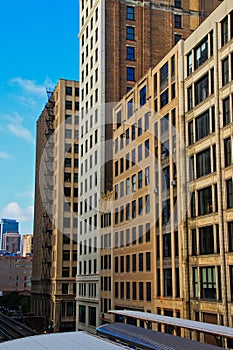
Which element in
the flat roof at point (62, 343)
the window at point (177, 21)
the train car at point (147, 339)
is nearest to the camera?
the flat roof at point (62, 343)

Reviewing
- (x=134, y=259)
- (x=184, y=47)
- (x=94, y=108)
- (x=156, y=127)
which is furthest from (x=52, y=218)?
(x=184, y=47)

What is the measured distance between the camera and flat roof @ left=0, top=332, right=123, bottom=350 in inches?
937

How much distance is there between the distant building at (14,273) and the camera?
186 meters

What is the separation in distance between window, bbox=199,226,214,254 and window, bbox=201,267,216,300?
1525mm

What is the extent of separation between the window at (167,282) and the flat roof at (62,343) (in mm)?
21573

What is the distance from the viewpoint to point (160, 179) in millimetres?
52312

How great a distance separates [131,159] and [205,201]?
810 inches

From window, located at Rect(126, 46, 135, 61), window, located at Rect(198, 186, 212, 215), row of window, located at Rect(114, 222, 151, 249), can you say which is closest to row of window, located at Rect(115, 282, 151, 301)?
row of window, located at Rect(114, 222, 151, 249)

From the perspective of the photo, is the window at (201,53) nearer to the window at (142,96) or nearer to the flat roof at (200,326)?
the window at (142,96)

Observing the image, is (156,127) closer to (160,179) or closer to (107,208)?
(160,179)

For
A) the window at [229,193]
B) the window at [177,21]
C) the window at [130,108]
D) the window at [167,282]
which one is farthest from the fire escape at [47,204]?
the window at [229,193]

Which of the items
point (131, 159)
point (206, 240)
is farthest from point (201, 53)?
point (131, 159)

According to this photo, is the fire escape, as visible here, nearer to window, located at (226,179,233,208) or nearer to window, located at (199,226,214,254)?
window, located at (199,226,214,254)

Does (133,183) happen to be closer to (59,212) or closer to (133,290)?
(133,290)
